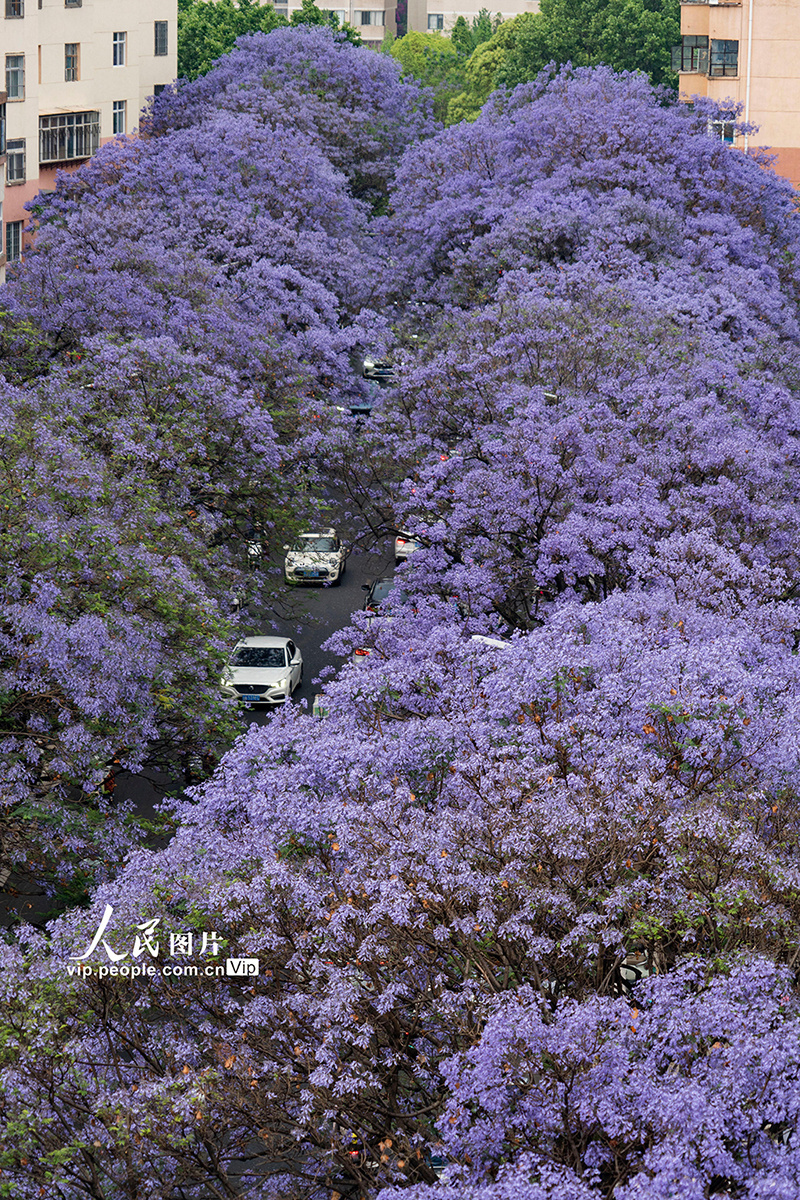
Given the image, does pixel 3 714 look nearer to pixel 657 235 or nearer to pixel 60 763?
pixel 60 763

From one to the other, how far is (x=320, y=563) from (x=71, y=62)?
102 feet

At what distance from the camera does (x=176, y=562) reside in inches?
712

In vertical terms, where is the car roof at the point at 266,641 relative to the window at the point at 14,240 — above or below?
below

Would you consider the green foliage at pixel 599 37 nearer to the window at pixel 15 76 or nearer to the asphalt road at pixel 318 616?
the window at pixel 15 76

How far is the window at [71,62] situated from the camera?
54.2 meters

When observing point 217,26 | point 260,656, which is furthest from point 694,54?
point 260,656

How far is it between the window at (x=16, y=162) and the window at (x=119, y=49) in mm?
12565

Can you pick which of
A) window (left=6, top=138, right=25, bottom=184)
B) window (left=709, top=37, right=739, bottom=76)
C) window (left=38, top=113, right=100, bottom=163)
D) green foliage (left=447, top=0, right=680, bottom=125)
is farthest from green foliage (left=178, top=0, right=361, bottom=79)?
window (left=709, top=37, right=739, bottom=76)

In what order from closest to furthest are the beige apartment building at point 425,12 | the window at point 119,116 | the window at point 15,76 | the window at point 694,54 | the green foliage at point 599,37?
the window at point 15,76, the window at point 694,54, the window at point 119,116, the green foliage at point 599,37, the beige apartment building at point 425,12

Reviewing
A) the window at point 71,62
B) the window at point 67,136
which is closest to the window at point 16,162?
the window at point 67,136

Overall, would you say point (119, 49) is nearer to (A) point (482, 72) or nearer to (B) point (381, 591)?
(A) point (482, 72)

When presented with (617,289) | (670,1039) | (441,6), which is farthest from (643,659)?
(441,6)

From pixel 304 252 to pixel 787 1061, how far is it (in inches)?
1189

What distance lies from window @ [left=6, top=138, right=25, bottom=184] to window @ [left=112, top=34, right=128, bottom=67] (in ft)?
41.2
